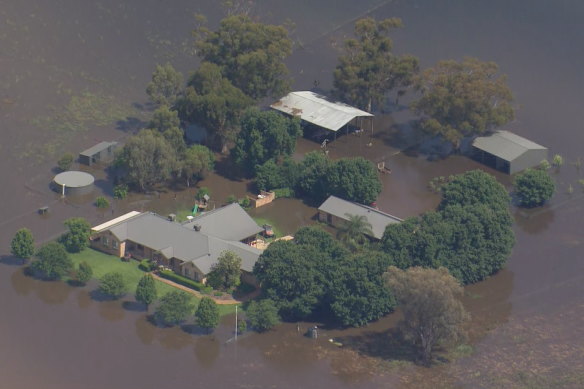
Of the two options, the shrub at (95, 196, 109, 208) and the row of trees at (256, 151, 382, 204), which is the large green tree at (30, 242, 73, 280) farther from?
the row of trees at (256, 151, 382, 204)

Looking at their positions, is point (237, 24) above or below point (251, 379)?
above

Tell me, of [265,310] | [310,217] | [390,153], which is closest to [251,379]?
[265,310]

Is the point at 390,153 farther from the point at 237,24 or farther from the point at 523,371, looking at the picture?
the point at 523,371

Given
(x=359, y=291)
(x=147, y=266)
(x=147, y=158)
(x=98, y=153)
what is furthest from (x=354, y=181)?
(x=98, y=153)

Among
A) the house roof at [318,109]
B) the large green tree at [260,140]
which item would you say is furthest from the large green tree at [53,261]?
the house roof at [318,109]

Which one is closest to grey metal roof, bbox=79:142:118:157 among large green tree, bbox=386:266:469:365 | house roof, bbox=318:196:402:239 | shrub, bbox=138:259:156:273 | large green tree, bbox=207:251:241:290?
shrub, bbox=138:259:156:273
